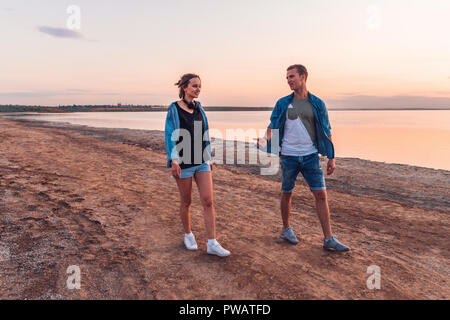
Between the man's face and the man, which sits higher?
the man's face

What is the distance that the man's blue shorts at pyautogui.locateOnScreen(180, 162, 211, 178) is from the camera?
347 cm

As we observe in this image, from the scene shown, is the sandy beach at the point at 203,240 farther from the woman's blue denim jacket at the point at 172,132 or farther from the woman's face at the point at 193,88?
the woman's face at the point at 193,88

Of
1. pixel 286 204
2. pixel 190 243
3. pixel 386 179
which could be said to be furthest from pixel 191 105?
pixel 386 179

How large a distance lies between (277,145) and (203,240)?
5.28 feet

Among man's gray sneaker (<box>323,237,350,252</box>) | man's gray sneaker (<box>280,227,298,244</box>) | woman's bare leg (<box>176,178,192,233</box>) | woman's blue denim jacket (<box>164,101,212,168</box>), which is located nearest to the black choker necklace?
woman's blue denim jacket (<box>164,101,212,168</box>)

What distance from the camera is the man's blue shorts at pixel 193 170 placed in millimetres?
3475

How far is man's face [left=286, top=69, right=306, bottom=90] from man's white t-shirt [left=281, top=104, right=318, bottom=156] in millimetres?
251

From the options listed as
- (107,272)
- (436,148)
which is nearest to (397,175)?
(107,272)

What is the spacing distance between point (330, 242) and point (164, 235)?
221 cm

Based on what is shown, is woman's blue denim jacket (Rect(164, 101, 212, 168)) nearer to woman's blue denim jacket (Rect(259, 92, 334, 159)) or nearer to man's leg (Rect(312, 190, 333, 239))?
woman's blue denim jacket (Rect(259, 92, 334, 159))

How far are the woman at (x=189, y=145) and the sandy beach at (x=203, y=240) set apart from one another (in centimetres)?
65

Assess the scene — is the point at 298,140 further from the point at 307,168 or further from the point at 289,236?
the point at 289,236
